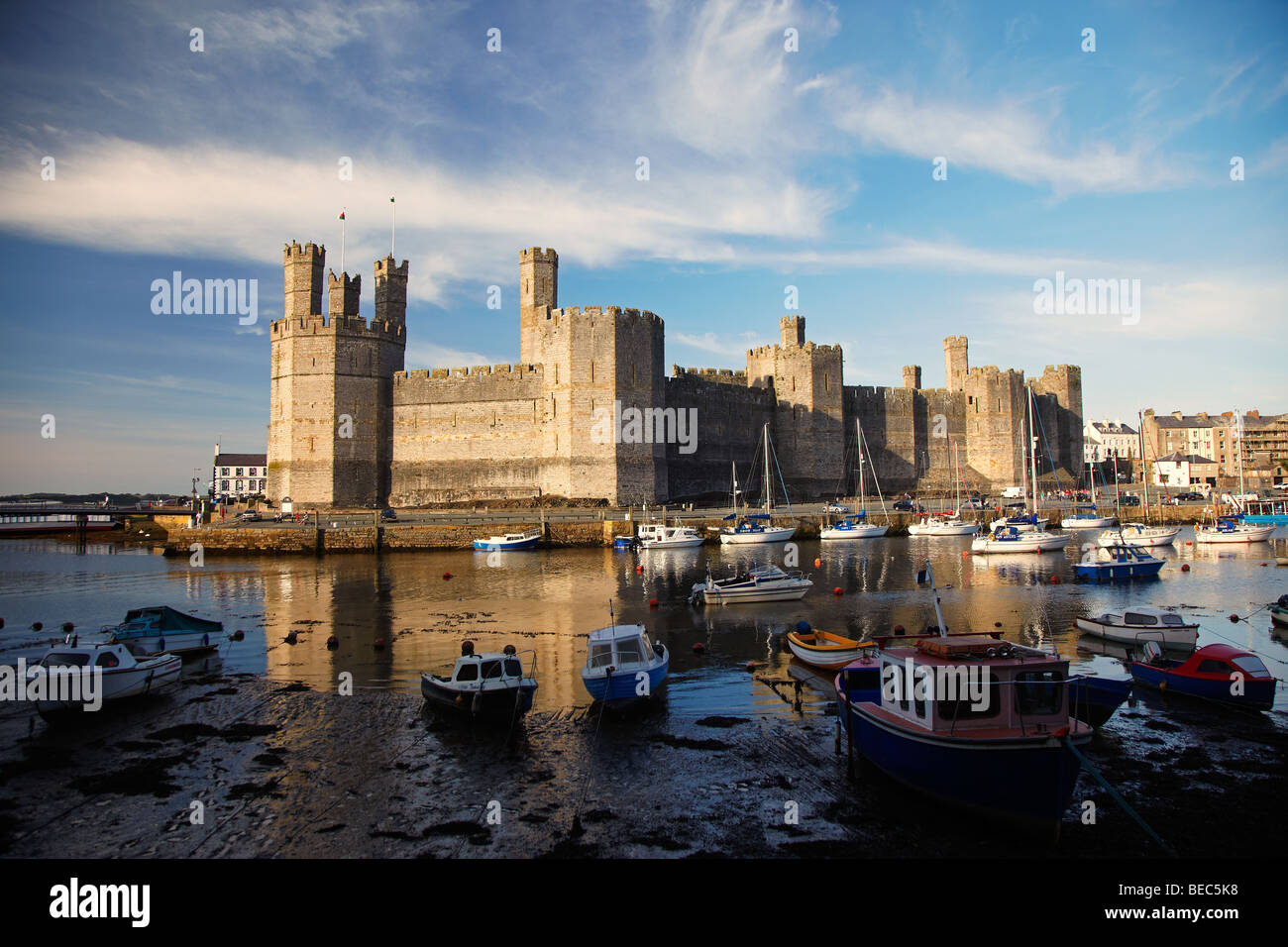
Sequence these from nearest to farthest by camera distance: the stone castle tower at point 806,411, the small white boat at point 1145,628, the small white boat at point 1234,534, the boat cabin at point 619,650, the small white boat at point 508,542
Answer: the boat cabin at point 619,650 < the small white boat at point 1145,628 < the small white boat at point 508,542 < the small white boat at point 1234,534 < the stone castle tower at point 806,411

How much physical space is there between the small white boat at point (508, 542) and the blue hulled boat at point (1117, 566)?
24.5 m

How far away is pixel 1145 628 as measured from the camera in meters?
15.8

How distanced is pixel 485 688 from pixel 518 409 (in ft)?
121

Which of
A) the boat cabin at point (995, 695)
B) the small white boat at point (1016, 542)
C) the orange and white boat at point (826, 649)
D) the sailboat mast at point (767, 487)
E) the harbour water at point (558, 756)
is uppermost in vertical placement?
the sailboat mast at point (767, 487)

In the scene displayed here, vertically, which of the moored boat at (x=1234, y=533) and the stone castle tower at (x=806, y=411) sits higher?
the stone castle tower at (x=806, y=411)

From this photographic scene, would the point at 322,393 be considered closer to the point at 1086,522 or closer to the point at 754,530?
the point at 754,530

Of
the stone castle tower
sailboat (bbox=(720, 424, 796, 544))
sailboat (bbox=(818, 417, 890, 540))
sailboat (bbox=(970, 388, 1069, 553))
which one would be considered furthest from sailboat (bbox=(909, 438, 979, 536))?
the stone castle tower

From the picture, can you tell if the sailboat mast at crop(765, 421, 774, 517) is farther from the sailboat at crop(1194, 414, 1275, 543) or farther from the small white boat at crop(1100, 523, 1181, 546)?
the sailboat at crop(1194, 414, 1275, 543)

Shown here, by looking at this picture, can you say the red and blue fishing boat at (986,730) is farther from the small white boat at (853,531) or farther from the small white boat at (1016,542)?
the small white boat at (853,531)

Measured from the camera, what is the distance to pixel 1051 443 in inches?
2576

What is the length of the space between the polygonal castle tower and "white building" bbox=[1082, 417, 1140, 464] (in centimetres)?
9053

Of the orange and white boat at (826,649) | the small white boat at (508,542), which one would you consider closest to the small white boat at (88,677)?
the orange and white boat at (826,649)

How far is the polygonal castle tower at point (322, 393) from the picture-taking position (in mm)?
45969

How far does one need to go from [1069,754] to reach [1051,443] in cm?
6550
